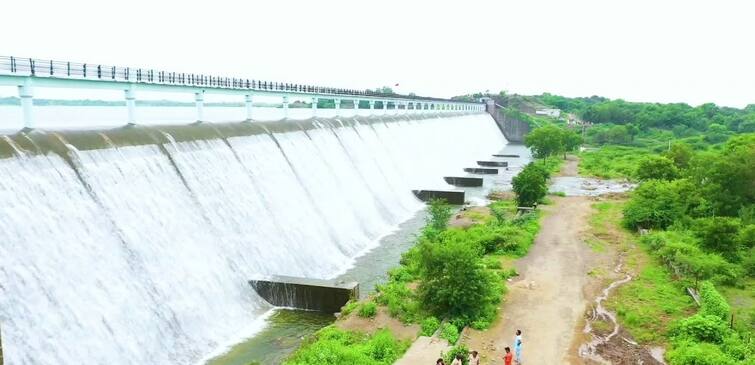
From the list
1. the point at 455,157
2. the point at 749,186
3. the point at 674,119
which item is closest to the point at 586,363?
the point at 749,186

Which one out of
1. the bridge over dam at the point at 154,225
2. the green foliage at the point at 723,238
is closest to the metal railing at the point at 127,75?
the bridge over dam at the point at 154,225

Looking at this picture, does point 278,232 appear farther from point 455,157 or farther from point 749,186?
point 455,157

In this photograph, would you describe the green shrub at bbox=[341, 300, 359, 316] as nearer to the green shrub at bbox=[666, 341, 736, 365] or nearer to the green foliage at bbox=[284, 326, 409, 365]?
the green foliage at bbox=[284, 326, 409, 365]

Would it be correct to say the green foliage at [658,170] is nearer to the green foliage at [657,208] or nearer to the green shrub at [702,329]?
the green foliage at [657,208]

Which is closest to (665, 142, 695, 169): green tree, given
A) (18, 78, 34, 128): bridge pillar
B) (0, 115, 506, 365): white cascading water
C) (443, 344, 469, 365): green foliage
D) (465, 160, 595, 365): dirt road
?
(465, 160, 595, 365): dirt road

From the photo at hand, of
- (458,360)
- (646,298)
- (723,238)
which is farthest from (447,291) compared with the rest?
(723,238)

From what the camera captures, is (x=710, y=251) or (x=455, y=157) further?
(x=455, y=157)
